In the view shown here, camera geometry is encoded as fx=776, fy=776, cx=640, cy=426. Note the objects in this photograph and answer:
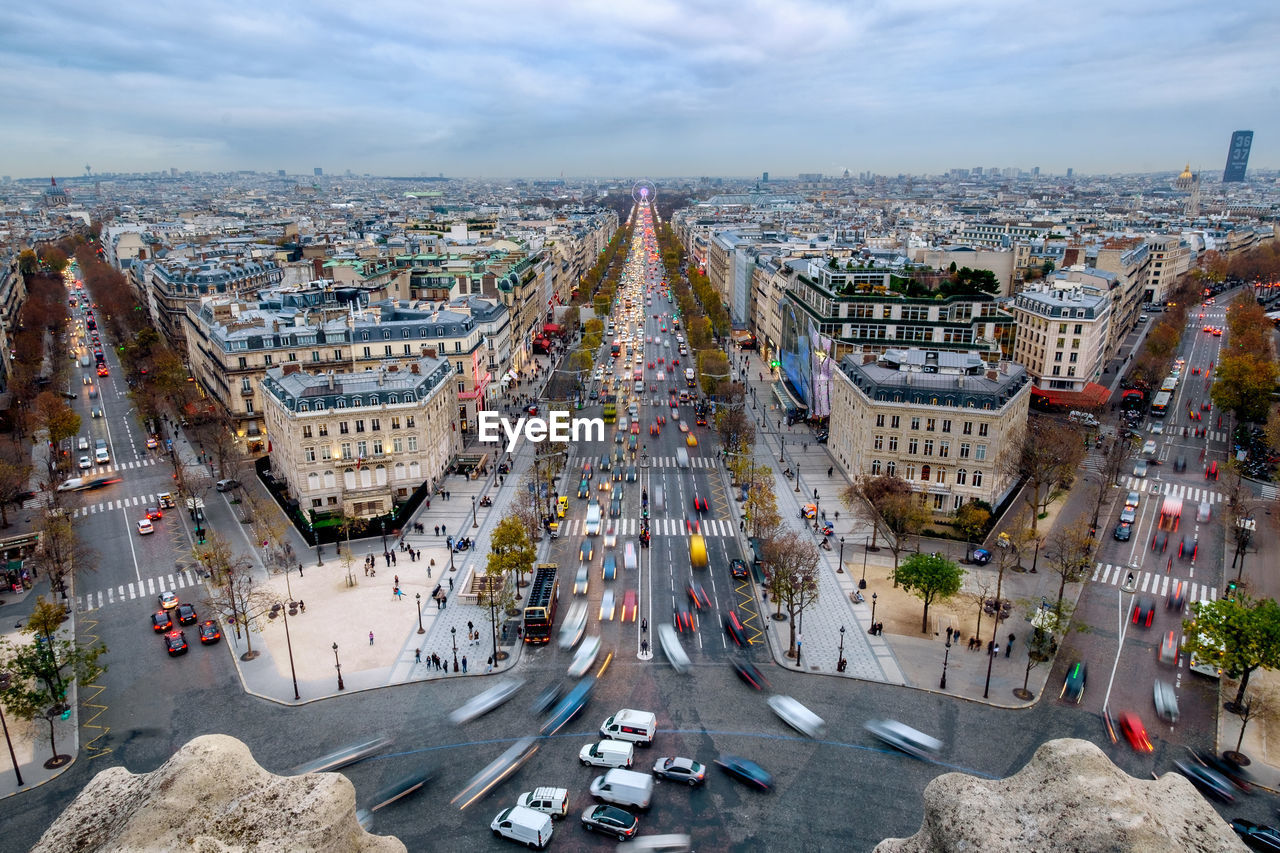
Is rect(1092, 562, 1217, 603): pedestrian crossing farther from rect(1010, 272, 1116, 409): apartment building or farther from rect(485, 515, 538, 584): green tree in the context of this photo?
rect(1010, 272, 1116, 409): apartment building

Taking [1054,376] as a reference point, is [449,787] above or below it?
below

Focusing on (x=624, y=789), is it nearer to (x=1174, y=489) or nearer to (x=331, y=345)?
(x=1174, y=489)

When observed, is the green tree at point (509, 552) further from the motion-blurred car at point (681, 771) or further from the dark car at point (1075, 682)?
the dark car at point (1075, 682)

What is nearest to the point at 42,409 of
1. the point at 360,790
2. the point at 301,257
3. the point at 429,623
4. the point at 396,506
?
the point at 396,506

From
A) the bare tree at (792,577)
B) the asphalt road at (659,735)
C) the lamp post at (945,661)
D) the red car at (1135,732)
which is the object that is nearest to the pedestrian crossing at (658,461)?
the bare tree at (792,577)

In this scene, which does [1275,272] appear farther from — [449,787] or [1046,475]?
[449,787]

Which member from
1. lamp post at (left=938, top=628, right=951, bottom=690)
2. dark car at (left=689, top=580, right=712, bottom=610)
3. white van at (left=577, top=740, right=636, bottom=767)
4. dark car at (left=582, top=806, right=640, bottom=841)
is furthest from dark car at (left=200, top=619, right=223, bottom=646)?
lamp post at (left=938, top=628, right=951, bottom=690)
